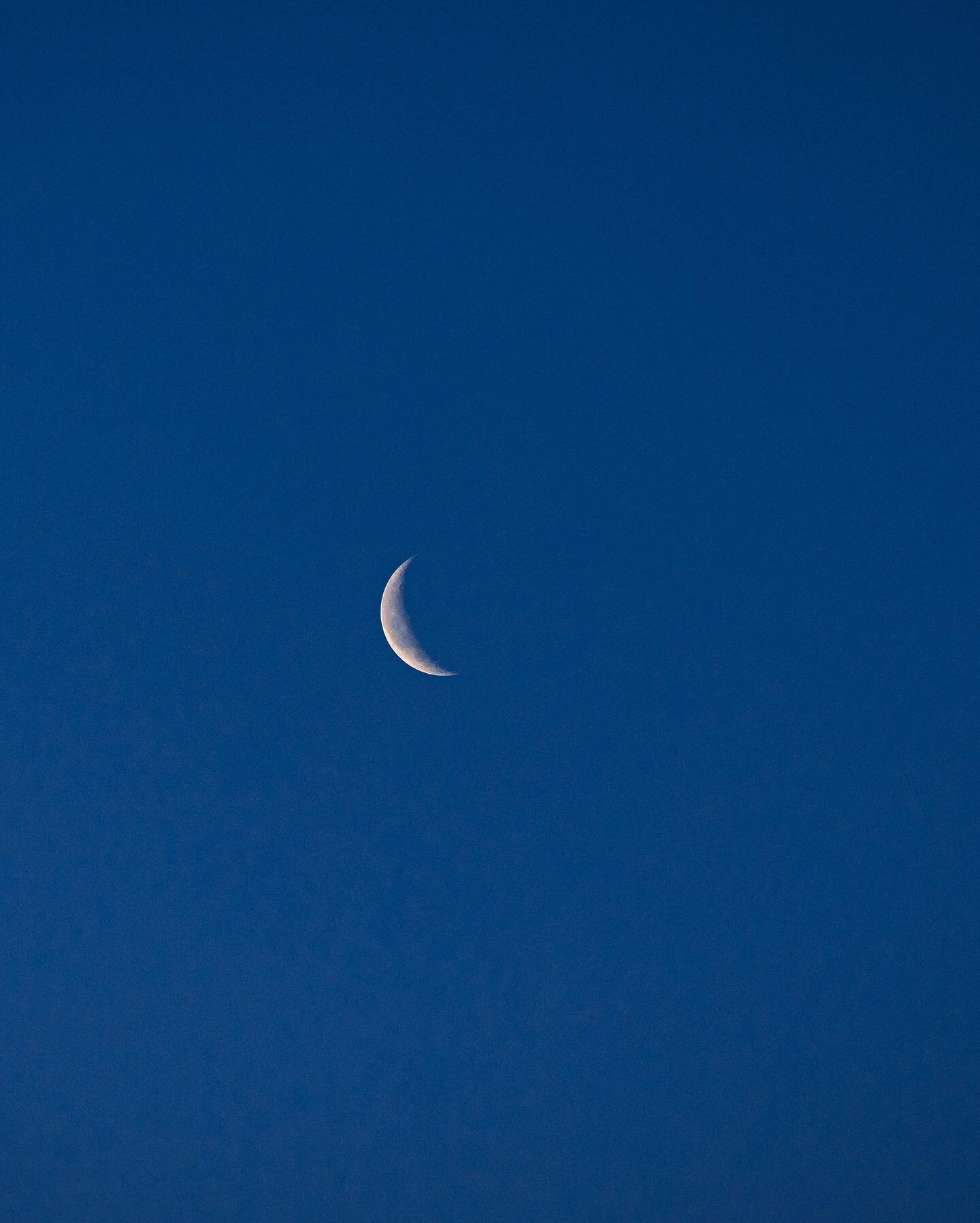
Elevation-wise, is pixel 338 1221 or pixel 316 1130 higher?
pixel 316 1130

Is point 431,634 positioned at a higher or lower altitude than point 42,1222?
higher

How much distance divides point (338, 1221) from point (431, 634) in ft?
10.3

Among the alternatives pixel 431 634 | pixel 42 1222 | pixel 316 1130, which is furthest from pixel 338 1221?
pixel 431 634

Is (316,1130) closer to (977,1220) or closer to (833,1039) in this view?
(833,1039)

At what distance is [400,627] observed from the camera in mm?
3453

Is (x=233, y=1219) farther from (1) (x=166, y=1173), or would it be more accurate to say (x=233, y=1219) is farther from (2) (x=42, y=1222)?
(2) (x=42, y=1222)

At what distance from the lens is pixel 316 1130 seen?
145 inches

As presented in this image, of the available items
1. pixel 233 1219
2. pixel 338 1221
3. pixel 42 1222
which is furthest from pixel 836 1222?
pixel 42 1222

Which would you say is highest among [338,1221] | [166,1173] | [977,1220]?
[166,1173]

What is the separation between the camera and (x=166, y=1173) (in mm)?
3719

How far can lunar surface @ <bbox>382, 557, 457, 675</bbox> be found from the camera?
346 cm

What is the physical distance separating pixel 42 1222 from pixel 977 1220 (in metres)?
4.89

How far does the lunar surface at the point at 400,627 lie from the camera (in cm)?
346

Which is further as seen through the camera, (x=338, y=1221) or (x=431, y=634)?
(x=338, y=1221)
